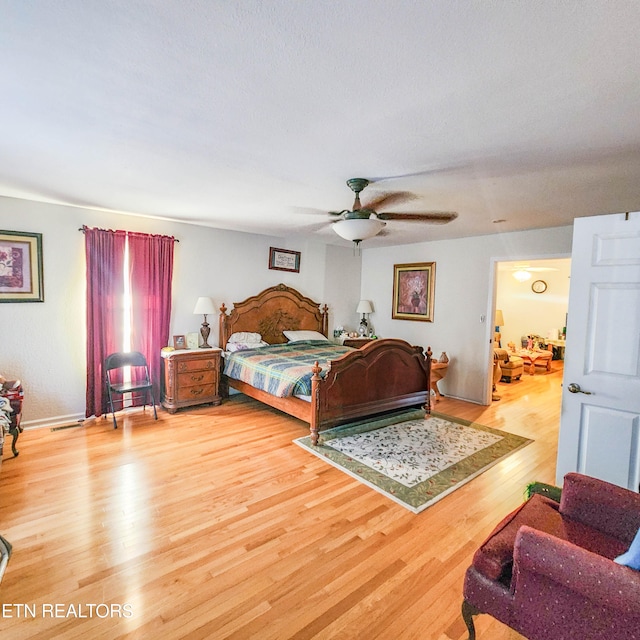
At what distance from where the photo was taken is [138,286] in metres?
4.20

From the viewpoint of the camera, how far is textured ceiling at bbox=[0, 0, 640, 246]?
3.79 ft

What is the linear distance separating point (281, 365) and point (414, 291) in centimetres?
279

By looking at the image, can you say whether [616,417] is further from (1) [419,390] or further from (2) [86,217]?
(2) [86,217]

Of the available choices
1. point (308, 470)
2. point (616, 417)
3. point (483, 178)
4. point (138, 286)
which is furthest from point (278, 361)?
point (616, 417)

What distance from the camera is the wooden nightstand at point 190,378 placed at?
4242 millimetres

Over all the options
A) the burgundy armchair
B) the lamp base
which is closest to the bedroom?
the burgundy armchair

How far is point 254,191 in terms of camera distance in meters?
3.09

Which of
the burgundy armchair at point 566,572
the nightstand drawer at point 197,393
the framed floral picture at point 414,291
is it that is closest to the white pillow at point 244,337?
the nightstand drawer at point 197,393

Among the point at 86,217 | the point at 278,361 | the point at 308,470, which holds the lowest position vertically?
the point at 308,470

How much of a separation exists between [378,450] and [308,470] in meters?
0.74

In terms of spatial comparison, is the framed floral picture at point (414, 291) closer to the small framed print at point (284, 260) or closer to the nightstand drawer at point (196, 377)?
the small framed print at point (284, 260)

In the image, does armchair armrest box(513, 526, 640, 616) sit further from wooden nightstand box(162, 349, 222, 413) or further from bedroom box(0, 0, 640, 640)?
wooden nightstand box(162, 349, 222, 413)

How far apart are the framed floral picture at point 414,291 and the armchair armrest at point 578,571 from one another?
4501 mm

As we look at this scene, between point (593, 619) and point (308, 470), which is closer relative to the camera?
point (593, 619)
